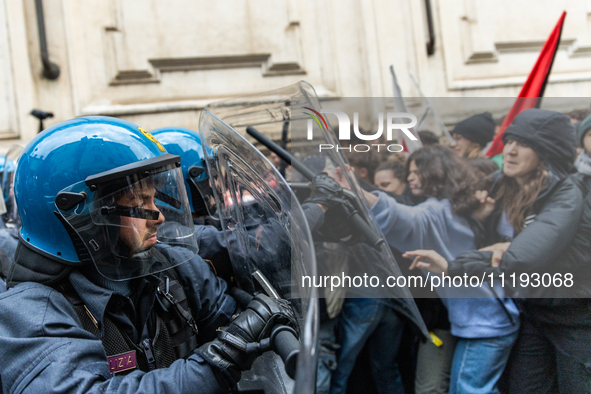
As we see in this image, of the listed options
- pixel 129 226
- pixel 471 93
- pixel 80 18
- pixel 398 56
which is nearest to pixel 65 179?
pixel 129 226

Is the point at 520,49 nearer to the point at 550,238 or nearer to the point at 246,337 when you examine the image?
the point at 550,238

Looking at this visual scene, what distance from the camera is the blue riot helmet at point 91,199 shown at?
1393 mm

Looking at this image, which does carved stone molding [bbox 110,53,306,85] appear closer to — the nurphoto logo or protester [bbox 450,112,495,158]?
the nurphoto logo

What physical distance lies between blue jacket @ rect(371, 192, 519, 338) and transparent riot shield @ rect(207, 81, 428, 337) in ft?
0.75

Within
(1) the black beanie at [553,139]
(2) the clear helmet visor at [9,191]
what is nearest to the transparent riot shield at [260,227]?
(1) the black beanie at [553,139]

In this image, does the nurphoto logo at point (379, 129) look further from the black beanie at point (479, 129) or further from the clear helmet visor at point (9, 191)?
the clear helmet visor at point (9, 191)

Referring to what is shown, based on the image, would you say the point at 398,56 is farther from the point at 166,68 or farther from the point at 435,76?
the point at 166,68

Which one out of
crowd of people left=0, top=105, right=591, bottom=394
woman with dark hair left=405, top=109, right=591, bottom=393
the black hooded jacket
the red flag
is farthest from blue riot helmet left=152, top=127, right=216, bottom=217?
the red flag

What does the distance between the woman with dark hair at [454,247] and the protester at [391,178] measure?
8cm

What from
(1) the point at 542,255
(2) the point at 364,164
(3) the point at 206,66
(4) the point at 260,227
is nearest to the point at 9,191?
(3) the point at 206,66

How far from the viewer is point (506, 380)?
7.67 feet

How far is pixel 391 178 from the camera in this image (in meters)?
2.84

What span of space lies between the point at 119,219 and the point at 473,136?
2.18m

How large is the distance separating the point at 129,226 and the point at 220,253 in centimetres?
81
